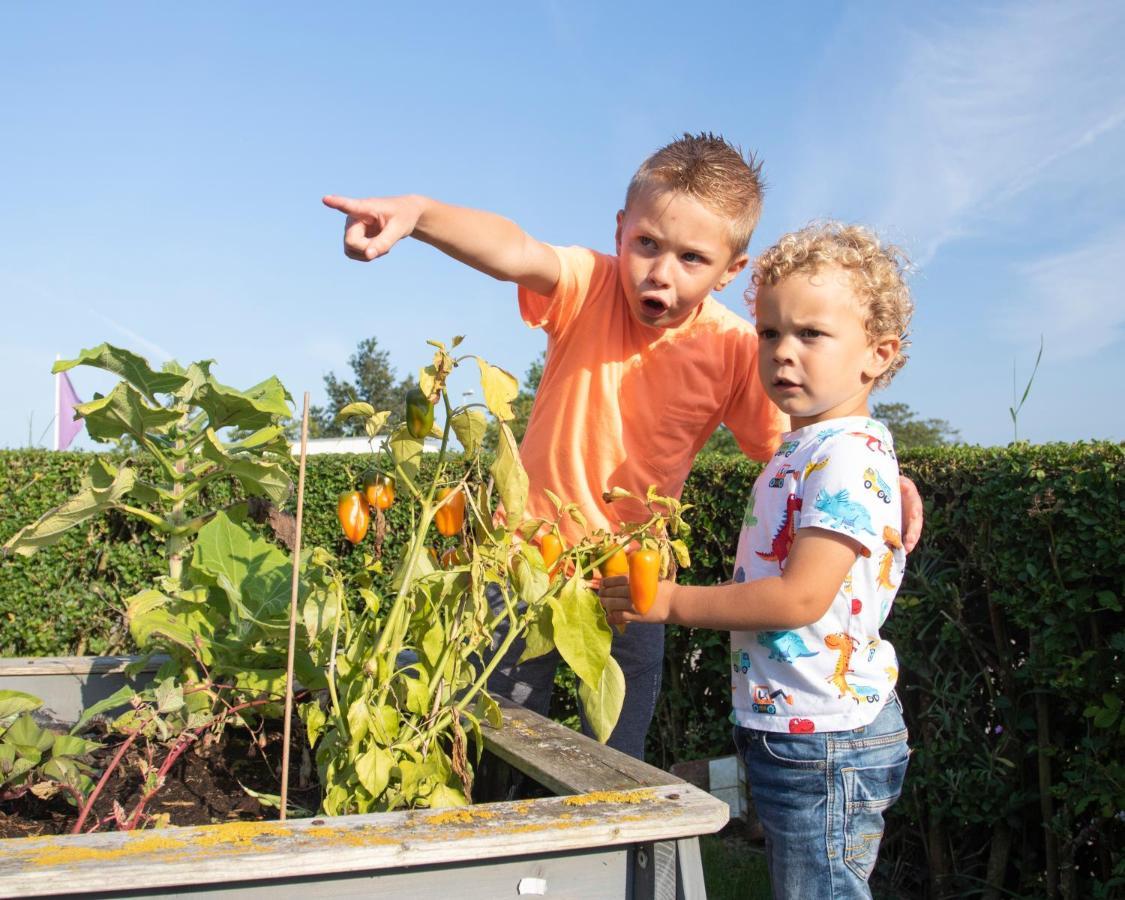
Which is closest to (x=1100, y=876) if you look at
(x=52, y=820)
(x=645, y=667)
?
(x=645, y=667)

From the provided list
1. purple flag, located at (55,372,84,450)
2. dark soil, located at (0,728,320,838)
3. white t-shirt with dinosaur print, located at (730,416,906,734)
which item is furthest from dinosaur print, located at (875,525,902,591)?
purple flag, located at (55,372,84,450)

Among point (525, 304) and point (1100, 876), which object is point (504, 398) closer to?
point (525, 304)

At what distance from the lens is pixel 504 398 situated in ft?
4.17

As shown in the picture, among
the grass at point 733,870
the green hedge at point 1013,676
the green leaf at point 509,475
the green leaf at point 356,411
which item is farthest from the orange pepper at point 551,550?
the grass at point 733,870

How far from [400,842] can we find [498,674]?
99cm

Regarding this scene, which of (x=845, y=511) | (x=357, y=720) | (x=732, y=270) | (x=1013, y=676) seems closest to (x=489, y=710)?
(x=357, y=720)

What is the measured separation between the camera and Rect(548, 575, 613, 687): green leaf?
4.26 ft

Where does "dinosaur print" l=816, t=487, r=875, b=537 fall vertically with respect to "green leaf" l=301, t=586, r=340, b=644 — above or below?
above

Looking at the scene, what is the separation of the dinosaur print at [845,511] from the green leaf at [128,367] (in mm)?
1108

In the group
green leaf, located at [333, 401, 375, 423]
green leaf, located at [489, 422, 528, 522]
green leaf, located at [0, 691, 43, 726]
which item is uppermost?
green leaf, located at [333, 401, 375, 423]

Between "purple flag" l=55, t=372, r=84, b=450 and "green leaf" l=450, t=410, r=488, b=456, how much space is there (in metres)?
6.35

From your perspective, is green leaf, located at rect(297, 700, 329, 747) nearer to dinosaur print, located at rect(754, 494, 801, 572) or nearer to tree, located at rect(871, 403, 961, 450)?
dinosaur print, located at rect(754, 494, 801, 572)

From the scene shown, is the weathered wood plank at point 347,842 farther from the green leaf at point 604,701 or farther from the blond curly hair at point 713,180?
the blond curly hair at point 713,180

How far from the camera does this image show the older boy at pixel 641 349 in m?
1.78
